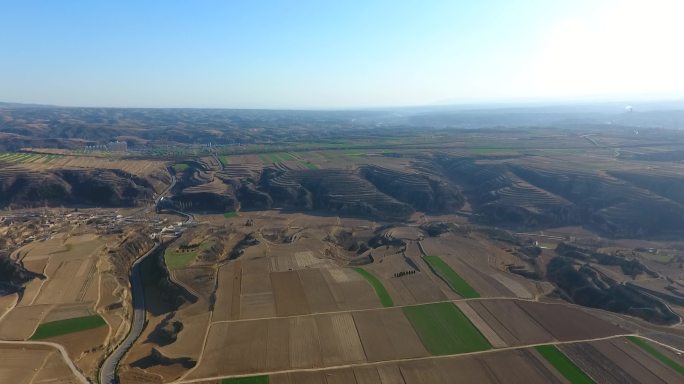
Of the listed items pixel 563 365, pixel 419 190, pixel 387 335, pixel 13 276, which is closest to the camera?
pixel 563 365

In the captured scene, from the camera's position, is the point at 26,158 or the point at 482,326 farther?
the point at 26,158

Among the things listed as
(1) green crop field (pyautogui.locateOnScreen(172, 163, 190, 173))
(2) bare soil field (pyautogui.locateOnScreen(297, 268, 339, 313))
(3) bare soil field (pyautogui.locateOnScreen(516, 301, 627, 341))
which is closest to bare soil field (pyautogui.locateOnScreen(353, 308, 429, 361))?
(2) bare soil field (pyautogui.locateOnScreen(297, 268, 339, 313))

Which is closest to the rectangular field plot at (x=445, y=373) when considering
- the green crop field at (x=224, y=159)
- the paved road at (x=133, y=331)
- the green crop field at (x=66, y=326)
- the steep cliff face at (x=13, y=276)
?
the paved road at (x=133, y=331)

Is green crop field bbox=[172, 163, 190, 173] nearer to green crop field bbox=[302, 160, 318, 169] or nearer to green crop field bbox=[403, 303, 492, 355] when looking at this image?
green crop field bbox=[302, 160, 318, 169]

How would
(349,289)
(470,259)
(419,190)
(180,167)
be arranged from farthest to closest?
1. (180,167)
2. (419,190)
3. (470,259)
4. (349,289)

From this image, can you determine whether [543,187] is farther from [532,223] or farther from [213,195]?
[213,195]

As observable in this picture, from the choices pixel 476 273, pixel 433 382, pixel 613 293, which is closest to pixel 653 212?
pixel 613 293

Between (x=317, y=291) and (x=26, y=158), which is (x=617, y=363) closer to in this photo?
(x=317, y=291)

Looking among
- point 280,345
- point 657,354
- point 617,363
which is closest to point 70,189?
point 280,345
